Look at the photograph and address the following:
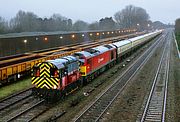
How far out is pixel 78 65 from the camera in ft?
79.8

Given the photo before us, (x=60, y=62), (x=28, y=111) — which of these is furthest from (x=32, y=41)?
(x=28, y=111)

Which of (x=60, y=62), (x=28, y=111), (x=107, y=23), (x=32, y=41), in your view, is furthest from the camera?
(x=107, y=23)

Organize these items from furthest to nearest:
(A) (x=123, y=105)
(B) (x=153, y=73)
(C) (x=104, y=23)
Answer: (C) (x=104, y=23) < (B) (x=153, y=73) < (A) (x=123, y=105)

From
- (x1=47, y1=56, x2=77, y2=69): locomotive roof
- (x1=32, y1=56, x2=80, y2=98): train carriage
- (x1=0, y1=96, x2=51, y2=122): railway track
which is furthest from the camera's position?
(x1=47, y1=56, x2=77, y2=69): locomotive roof

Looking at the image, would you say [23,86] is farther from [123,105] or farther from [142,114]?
[142,114]

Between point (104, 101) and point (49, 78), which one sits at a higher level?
point (49, 78)

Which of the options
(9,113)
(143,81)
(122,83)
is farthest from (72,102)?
(143,81)

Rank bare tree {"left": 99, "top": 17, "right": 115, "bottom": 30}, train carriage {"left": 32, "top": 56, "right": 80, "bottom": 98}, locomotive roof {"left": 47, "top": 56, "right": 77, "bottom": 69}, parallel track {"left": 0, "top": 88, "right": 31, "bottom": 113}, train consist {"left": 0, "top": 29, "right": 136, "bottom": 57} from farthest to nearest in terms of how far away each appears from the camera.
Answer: bare tree {"left": 99, "top": 17, "right": 115, "bottom": 30} < train consist {"left": 0, "top": 29, "right": 136, "bottom": 57} < parallel track {"left": 0, "top": 88, "right": 31, "bottom": 113} < locomotive roof {"left": 47, "top": 56, "right": 77, "bottom": 69} < train carriage {"left": 32, "top": 56, "right": 80, "bottom": 98}

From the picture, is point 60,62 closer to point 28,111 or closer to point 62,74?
point 62,74

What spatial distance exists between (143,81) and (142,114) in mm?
11493

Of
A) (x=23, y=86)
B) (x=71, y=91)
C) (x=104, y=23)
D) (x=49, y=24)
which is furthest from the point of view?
(x=104, y=23)

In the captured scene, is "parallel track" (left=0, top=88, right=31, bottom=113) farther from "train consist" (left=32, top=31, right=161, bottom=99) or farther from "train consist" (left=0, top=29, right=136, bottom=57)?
"train consist" (left=0, top=29, right=136, bottom=57)

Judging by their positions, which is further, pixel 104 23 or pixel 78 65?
pixel 104 23

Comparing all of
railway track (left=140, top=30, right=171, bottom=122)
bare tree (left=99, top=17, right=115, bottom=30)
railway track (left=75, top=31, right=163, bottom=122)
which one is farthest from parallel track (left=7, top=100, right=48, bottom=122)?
bare tree (left=99, top=17, right=115, bottom=30)
